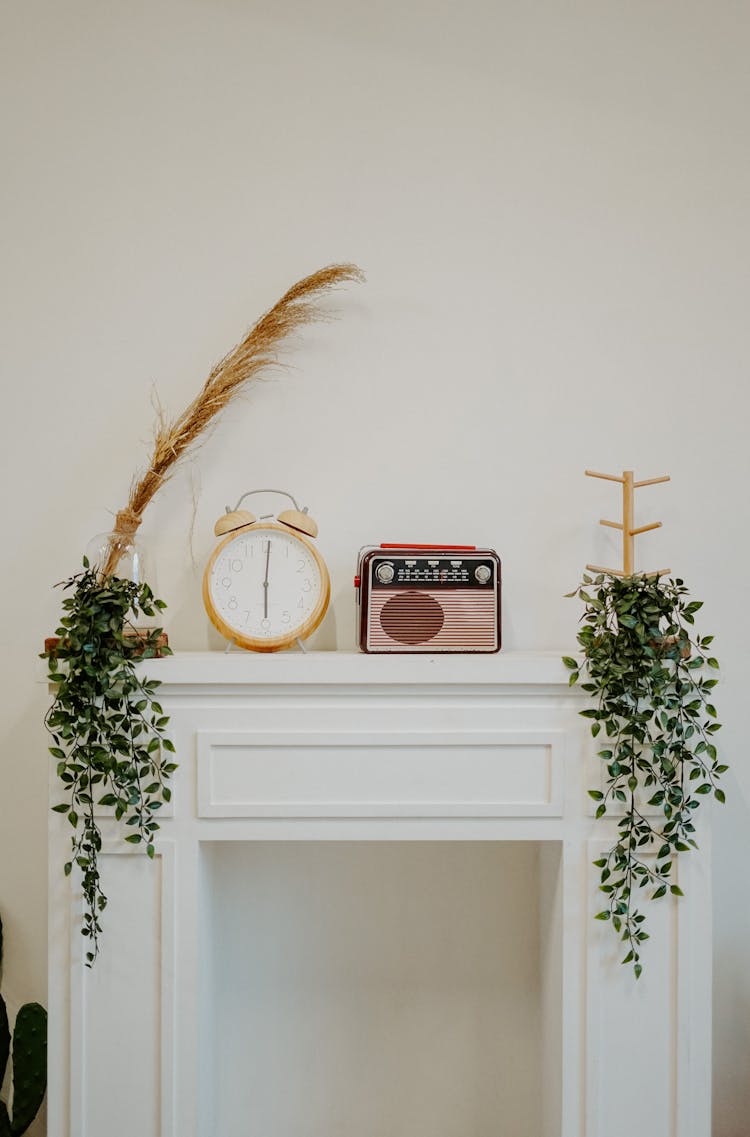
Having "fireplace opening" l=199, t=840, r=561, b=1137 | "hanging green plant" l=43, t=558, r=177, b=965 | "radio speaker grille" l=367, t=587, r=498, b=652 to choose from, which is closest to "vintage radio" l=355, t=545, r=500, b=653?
"radio speaker grille" l=367, t=587, r=498, b=652

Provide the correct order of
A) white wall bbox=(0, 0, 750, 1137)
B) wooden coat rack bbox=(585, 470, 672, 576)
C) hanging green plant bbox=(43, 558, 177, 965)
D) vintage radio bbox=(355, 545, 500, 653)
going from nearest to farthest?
hanging green plant bbox=(43, 558, 177, 965), vintage radio bbox=(355, 545, 500, 653), wooden coat rack bbox=(585, 470, 672, 576), white wall bbox=(0, 0, 750, 1137)

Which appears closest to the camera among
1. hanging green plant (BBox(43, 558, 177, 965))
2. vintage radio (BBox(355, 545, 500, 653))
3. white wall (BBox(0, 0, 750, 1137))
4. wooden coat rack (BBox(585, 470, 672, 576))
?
hanging green plant (BBox(43, 558, 177, 965))

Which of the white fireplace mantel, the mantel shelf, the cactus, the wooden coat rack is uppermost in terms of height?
the wooden coat rack

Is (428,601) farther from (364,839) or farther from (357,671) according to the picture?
(364,839)

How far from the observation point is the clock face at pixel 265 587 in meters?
1.55

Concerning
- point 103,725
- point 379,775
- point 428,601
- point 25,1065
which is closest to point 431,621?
point 428,601

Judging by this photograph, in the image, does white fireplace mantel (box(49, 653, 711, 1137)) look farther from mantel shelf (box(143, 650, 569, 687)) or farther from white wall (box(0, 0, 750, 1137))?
white wall (box(0, 0, 750, 1137))

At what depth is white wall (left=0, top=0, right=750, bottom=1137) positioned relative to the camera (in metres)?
1.78

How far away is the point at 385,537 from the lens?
1778mm

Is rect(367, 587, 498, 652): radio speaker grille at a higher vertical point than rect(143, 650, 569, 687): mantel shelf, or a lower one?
higher

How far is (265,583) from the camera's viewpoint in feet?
5.13

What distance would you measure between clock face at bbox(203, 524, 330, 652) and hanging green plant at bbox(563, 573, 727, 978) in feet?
1.59

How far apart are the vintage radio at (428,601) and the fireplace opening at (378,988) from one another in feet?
1.65

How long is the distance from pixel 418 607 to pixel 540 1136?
112 centimetres
